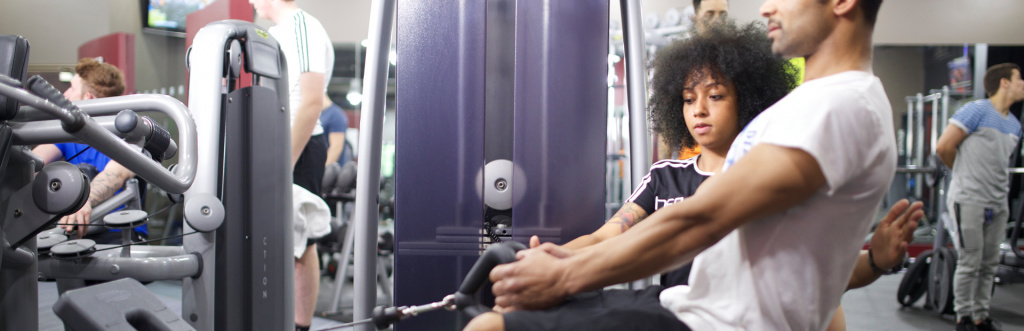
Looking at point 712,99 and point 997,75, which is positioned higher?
point 997,75

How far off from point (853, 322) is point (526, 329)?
141 inches

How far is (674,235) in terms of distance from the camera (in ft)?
3.03

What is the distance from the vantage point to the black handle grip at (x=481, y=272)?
1070 mm

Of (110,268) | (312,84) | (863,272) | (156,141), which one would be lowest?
(110,268)

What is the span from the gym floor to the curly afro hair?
94.6 inches

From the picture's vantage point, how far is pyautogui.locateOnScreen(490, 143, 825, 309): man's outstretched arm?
851 mm

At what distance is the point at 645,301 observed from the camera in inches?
43.6

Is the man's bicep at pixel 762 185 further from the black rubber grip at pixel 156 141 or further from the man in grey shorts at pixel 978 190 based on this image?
the man in grey shorts at pixel 978 190

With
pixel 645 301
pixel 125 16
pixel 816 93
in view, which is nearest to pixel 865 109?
pixel 816 93

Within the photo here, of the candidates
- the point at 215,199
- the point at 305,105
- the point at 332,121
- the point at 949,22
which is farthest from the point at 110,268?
the point at 949,22

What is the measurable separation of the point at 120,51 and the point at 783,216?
6.23 m

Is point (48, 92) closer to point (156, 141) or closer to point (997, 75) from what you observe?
point (156, 141)

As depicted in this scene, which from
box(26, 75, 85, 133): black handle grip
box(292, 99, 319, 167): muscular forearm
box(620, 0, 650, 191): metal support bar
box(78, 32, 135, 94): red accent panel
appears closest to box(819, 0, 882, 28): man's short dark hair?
box(620, 0, 650, 191): metal support bar

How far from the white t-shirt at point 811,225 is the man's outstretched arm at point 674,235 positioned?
3 cm
